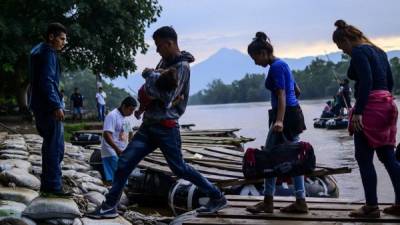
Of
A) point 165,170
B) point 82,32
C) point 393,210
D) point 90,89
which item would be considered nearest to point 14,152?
point 165,170

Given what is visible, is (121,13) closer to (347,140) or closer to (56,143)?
(347,140)

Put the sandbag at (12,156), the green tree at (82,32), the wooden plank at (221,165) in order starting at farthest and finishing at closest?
the green tree at (82,32)
the wooden plank at (221,165)
the sandbag at (12,156)

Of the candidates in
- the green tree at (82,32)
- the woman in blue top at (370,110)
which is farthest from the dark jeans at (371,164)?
the green tree at (82,32)

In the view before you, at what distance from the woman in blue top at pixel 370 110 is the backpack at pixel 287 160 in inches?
18.0

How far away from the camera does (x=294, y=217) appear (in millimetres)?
5176

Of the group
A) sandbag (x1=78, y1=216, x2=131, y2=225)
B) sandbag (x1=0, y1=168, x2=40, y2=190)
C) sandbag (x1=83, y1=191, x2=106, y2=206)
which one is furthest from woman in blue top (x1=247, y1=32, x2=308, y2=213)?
sandbag (x1=0, y1=168, x2=40, y2=190)

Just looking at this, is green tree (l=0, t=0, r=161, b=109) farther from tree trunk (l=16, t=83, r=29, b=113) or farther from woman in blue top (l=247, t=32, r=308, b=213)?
woman in blue top (l=247, t=32, r=308, b=213)

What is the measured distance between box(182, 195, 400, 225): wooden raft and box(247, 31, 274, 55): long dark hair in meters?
1.52

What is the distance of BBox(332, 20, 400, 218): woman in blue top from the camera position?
488 centimetres

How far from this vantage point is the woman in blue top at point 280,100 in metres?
5.18

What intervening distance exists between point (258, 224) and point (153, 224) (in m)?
2.54

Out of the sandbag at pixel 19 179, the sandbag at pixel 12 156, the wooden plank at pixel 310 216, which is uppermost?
the sandbag at pixel 12 156

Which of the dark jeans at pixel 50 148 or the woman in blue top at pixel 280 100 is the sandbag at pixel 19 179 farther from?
the woman in blue top at pixel 280 100

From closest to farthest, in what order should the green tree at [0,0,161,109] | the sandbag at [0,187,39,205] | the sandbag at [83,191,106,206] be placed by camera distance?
the sandbag at [0,187,39,205], the sandbag at [83,191,106,206], the green tree at [0,0,161,109]
